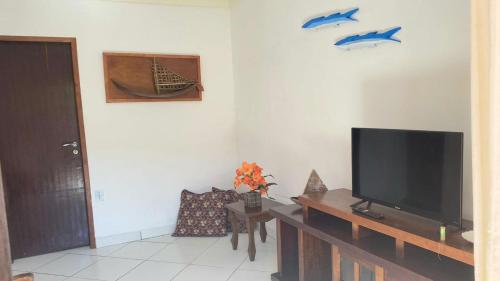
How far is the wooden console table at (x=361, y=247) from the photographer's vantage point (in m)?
1.44

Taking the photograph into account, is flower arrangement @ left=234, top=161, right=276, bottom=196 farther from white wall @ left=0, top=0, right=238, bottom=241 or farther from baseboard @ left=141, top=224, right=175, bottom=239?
baseboard @ left=141, top=224, right=175, bottom=239

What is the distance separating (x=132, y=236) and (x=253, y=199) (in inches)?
55.4

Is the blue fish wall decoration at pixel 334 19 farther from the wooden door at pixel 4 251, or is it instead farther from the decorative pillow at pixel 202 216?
the wooden door at pixel 4 251

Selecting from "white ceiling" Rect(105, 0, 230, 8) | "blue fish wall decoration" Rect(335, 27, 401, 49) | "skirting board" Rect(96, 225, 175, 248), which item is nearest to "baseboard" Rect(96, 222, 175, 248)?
Result: "skirting board" Rect(96, 225, 175, 248)

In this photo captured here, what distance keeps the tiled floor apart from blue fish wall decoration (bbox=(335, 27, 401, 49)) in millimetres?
1722

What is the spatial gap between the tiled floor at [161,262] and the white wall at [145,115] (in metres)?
0.32

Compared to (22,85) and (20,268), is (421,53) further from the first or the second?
(20,268)

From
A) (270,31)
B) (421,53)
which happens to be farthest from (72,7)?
(421,53)

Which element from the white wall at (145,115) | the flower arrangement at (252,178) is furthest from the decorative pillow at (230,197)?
the flower arrangement at (252,178)

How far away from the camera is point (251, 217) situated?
115 inches

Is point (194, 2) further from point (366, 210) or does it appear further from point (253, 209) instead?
point (366, 210)

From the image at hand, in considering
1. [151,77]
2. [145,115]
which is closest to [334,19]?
[151,77]

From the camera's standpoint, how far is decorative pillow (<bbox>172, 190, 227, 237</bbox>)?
3.62m

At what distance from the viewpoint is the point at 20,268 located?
310 cm
